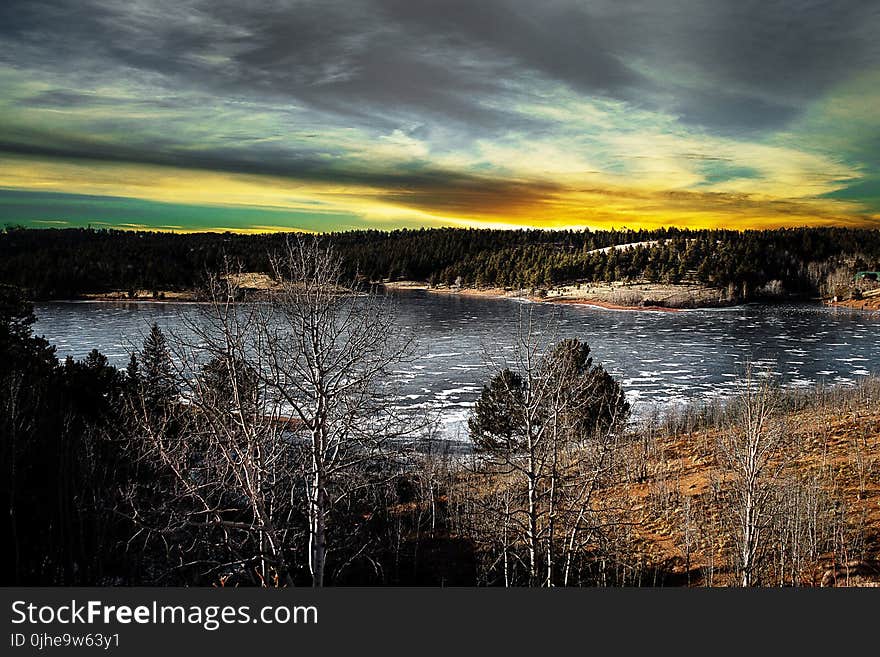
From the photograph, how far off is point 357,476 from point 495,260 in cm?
11011

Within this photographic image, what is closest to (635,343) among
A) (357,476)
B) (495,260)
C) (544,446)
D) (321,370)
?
(544,446)

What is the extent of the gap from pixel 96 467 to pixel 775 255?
116m

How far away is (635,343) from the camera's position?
4428 cm

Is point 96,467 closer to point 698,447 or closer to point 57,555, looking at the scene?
point 57,555

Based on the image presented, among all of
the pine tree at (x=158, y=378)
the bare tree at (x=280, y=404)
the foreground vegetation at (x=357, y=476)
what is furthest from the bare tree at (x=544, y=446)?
the pine tree at (x=158, y=378)

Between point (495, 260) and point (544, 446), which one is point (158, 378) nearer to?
point (544, 446)

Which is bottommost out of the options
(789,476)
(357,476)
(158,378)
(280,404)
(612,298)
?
(789,476)

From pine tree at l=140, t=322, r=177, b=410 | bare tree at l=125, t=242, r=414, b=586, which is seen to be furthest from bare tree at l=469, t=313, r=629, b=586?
pine tree at l=140, t=322, r=177, b=410

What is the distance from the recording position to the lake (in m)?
29.4

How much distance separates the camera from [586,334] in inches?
1923

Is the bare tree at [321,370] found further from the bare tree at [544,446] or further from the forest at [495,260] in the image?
the forest at [495,260]

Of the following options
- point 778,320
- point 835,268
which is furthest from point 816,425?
point 835,268

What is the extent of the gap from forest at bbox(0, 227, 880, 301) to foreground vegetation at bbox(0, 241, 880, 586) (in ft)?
A: 130

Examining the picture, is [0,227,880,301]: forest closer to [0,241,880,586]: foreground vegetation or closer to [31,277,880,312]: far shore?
[31,277,880,312]: far shore
